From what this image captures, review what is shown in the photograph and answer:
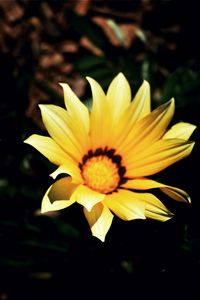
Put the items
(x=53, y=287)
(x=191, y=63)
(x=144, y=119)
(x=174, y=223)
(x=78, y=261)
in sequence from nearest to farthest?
(x=144, y=119) < (x=174, y=223) < (x=78, y=261) < (x=53, y=287) < (x=191, y=63)

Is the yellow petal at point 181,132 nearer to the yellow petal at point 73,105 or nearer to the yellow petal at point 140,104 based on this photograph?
the yellow petal at point 140,104

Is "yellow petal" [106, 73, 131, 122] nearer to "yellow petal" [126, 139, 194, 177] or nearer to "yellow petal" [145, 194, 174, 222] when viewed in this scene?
"yellow petal" [126, 139, 194, 177]

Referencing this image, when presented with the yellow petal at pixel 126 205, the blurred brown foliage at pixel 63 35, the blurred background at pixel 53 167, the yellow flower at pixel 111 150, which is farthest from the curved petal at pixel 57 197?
the blurred brown foliage at pixel 63 35

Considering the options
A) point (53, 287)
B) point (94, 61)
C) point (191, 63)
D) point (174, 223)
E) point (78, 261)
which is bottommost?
point (53, 287)

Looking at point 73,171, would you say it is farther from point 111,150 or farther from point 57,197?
point 111,150

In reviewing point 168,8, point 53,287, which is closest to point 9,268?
point 53,287

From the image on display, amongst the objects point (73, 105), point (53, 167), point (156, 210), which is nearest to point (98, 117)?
point (73, 105)

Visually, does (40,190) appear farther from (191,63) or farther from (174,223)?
(191,63)
